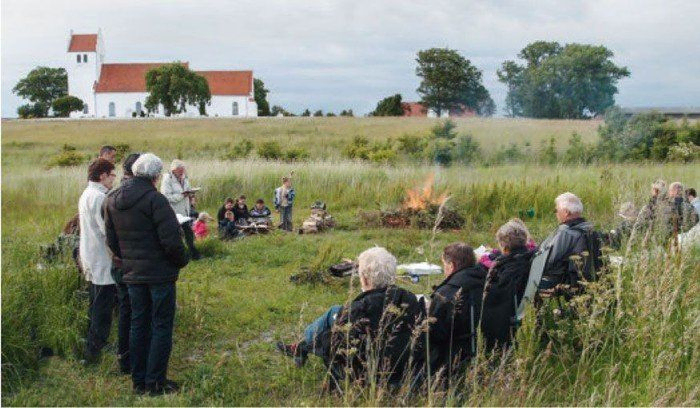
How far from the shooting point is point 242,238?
11.5 metres

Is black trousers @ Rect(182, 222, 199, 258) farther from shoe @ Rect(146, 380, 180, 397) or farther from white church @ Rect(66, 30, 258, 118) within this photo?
white church @ Rect(66, 30, 258, 118)

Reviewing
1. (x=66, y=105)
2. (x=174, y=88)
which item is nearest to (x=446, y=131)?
(x=174, y=88)

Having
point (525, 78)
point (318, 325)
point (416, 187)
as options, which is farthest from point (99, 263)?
point (525, 78)

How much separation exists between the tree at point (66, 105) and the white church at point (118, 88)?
4.53 feet

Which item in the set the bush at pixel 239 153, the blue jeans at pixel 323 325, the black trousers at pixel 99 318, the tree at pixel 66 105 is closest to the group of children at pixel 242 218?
the black trousers at pixel 99 318

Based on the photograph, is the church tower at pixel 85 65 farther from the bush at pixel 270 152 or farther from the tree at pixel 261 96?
the bush at pixel 270 152

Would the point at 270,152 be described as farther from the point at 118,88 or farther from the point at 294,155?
the point at 118,88

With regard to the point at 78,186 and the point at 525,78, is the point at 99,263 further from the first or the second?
the point at 525,78

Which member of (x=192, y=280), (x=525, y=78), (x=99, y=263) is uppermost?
(x=525, y=78)

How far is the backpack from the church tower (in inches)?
2870

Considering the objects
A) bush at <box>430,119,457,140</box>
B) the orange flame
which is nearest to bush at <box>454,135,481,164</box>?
bush at <box>430,119,457,140</box>

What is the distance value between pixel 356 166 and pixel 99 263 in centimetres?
1297

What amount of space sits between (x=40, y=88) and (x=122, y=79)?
753cm

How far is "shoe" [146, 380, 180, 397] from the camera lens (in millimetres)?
5130
